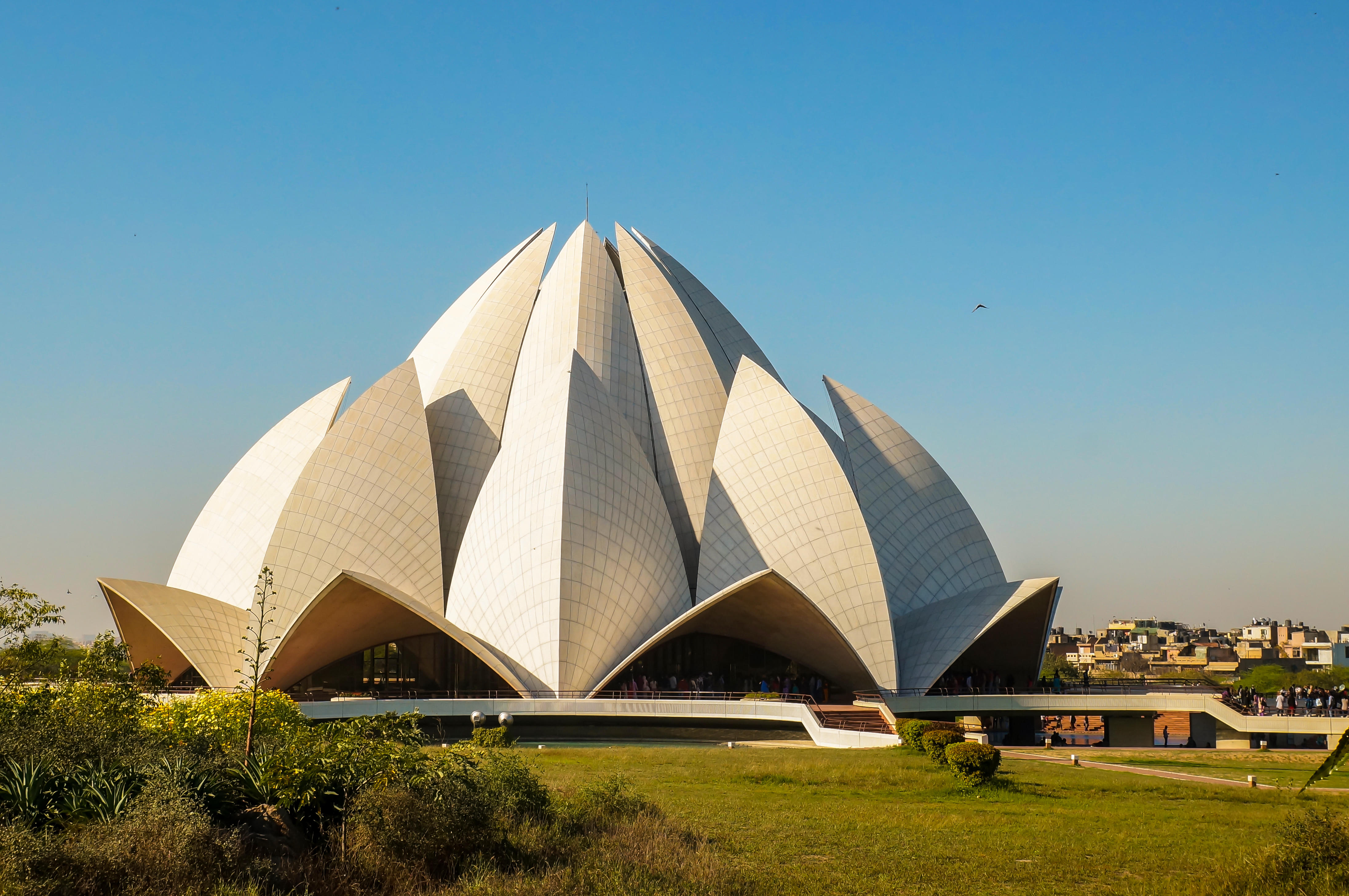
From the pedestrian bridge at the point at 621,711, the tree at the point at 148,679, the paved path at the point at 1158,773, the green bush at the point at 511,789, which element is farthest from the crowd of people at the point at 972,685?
the green bush at the point at 511,789

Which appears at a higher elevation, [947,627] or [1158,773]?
[947,627]

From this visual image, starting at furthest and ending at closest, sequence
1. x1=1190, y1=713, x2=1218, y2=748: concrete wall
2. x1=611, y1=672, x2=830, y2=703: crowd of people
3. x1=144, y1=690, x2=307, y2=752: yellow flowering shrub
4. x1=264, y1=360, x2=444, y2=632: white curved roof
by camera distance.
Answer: x1=264, y1=360, x2=444, y2=632: white curved roof
x1=1190, y1=713, x2=1218, y2=748: concrete wall
x1=611, y1=672, x2=830, y2=703: crowd of people
x1=144, y1=690, x2=307, y2=752: yellow flowering shrub

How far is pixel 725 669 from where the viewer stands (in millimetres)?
38188

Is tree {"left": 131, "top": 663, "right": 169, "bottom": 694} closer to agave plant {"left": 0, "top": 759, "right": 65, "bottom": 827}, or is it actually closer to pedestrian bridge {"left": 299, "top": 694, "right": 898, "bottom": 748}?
agave plant {"left": 0, "top": 759, "right": 65, "bottom": 827}

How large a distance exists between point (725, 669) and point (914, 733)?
1715cm

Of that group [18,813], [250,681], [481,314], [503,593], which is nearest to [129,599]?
[250,681]

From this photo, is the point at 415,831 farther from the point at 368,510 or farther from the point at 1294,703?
the point at 1294,703

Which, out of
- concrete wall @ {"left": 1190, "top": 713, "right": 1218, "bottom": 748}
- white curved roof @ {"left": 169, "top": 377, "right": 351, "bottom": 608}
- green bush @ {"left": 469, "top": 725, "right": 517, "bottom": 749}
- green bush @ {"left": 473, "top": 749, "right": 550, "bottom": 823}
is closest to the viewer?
green bush @ {"left": 473, "top": 749, "right": 550, "bottom": 823}

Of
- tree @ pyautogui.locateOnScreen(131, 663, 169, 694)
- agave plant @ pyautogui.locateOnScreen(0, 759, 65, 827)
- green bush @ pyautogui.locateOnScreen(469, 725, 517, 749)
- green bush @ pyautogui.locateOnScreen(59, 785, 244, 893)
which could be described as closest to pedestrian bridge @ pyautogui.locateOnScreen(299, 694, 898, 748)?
green bush @ pyautogui.locateOnScreen(469, 725, 517, 749)

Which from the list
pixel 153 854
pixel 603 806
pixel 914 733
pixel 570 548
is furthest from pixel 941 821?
pixel 570 548

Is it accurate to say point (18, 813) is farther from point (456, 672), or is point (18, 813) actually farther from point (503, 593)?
point (456, 672)

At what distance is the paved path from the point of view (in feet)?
56.9

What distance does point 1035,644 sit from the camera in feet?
123

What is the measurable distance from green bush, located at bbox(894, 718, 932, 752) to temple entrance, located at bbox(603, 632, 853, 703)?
41.5 ft
